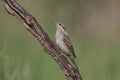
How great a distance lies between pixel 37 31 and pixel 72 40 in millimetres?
3935

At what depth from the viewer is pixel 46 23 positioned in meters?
9.39

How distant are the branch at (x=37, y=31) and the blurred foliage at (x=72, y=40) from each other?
1450 mm

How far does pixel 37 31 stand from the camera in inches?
215

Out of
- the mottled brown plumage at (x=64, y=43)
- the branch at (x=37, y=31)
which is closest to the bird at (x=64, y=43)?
the mottled brown plumage at (x=64, y=43)

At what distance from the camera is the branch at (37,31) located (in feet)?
17.9

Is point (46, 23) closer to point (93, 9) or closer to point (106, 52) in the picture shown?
point (106, 52)

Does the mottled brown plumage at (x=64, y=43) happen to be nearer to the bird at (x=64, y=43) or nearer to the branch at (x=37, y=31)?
the bird at (x=64, y=43)

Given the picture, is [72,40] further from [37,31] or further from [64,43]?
[37,31]

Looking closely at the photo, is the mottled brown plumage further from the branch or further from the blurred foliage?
the branch

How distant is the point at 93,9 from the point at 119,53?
1891 mm

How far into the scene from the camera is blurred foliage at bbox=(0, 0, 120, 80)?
7.71m

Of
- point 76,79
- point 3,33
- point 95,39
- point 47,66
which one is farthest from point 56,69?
point 76,79

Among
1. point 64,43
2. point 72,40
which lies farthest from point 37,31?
point 72,40

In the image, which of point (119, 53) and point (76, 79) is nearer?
point (76, 79)
